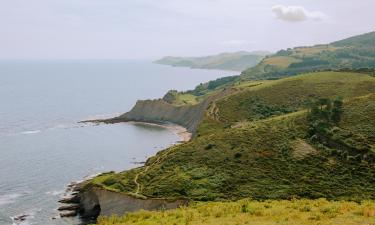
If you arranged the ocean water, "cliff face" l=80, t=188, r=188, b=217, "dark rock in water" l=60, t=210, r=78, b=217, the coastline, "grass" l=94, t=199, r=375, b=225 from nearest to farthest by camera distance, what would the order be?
"grass" l=94, t=199, r=375, b=225, "cliff face" l=80, t=188, r=188, b=217, "dark rock in water" l=60, t=210, r=78, b=217, the ocean water, the coastline

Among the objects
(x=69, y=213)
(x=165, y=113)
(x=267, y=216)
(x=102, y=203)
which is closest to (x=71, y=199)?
(x=69, y=213)

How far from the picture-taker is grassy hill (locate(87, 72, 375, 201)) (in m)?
65.8

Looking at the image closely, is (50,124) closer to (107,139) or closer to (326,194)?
(107,139)

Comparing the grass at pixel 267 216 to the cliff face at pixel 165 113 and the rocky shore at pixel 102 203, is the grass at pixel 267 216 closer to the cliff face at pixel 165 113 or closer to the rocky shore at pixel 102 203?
the rocky shore at pixel 102 203

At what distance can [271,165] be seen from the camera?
72625mm

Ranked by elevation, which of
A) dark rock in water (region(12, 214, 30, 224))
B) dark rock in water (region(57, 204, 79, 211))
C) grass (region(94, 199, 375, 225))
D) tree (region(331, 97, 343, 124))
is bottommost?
dark rock in water (region(57, 204, 79, 211))

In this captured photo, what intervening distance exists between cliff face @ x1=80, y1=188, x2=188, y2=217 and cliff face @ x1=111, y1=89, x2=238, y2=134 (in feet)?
267

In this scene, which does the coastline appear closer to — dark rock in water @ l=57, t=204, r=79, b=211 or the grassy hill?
the grassy hill

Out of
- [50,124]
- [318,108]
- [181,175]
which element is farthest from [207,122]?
[50,124]

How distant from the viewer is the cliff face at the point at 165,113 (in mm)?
158337

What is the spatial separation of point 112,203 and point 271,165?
2601cm

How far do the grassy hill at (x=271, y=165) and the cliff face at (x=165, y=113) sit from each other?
67.1 m

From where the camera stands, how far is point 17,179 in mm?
90625

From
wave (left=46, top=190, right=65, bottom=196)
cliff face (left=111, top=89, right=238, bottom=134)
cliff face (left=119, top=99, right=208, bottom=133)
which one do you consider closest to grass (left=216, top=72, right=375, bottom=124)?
cliff face (left=111, top=89, right=238, bottom=134)
